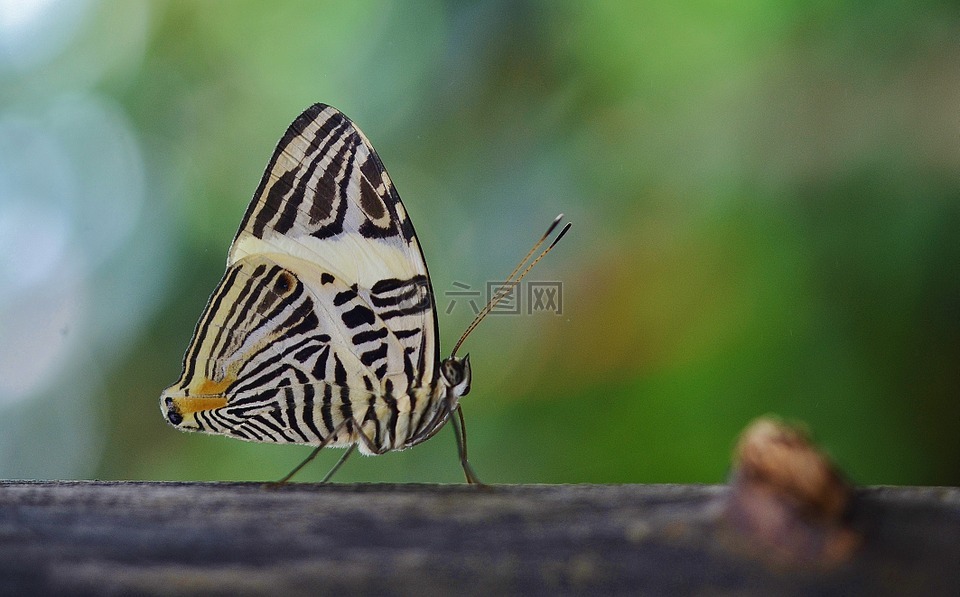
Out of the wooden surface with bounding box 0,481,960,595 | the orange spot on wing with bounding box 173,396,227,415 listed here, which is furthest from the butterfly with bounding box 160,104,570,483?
the wooden surface with bounding box 0,481,960,595

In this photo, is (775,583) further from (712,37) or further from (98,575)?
(712,37)

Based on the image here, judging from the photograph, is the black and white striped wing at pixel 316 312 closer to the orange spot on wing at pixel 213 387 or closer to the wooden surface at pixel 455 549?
the orange spot on wing at pixel 213 387

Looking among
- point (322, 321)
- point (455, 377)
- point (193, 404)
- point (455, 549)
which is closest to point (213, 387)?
point (193, 404)

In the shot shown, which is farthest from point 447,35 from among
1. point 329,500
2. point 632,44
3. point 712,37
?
point 329,500

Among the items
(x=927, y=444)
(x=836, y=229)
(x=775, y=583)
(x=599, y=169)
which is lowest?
(x=927, y=444)

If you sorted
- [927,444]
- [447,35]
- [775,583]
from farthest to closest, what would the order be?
[447,35]
[927,444]
[775,583]

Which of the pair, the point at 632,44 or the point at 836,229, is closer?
the point at 836,229

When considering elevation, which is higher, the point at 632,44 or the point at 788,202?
the point at 632,44

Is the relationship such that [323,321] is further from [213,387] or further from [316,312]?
[213,387]
